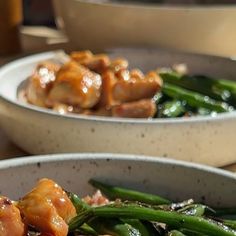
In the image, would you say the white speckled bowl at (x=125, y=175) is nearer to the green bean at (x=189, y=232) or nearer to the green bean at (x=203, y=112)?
the green bean at (x=189, y=232)

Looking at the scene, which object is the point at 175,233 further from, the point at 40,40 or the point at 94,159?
the point at 40,40

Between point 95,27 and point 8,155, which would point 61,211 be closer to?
point 8,155

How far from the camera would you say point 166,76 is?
160cm

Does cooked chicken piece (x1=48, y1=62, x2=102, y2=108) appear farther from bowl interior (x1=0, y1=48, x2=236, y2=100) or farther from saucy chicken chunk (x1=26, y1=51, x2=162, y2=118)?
bowl interior (x1=0, y1=48, x2=236, y2=100)

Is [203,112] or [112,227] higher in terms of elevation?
[112,227]

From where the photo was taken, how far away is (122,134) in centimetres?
119

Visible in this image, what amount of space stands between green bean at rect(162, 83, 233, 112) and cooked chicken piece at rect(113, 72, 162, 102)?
5 centimetres

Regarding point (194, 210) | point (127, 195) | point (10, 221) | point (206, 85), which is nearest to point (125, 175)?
point (127, 195)

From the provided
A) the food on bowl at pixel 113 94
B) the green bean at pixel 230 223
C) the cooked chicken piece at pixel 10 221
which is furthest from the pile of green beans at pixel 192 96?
the cooked chicken piece at pixel 10 221

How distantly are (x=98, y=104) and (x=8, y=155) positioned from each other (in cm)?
22

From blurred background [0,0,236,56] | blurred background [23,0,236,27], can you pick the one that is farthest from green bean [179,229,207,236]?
blurred background [23,0,236,27]

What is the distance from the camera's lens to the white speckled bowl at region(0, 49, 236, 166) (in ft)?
3.92

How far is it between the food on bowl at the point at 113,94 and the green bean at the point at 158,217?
47 cm

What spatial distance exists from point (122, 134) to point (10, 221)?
1.36ft
